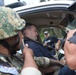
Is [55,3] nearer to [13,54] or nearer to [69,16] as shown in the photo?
[69,16]

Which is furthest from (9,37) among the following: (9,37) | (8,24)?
(8,24)

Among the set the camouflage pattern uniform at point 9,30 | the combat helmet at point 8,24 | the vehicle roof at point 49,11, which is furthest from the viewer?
the vehicle roof at point 49,11

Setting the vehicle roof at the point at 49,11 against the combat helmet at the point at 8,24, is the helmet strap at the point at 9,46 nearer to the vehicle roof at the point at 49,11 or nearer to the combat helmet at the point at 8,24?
the combat helmet at the point at 8,24

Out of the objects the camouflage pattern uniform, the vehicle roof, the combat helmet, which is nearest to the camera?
the camouflage pattern uniform

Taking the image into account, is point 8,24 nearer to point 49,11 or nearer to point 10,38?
point 10,38

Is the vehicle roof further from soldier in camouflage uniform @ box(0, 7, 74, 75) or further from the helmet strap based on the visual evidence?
the helmet strap

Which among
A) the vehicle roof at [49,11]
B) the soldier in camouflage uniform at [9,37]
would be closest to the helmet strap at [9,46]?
the soldier in camouflage uniform at [9,37]

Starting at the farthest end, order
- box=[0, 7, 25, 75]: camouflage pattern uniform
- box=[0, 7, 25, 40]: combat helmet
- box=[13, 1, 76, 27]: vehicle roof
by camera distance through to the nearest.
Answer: box=[13, 1, 76, 27]: vehicle roof → box=[0, 7, 25, 40]: combat helmet → box=[0, 7, 25, 75]: camouflage pattern uniform

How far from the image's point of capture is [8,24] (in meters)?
2.46

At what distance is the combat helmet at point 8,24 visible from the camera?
2.43 meters

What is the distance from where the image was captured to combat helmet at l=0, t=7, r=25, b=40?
2434 mm

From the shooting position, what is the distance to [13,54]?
8.68 ft

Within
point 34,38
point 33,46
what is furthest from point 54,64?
point 34,38


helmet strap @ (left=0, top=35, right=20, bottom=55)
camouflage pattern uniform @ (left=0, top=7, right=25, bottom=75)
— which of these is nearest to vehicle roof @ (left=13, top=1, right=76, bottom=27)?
camouflage pattern uniform @ (left=0, top=7, right=25, bottom=75)
